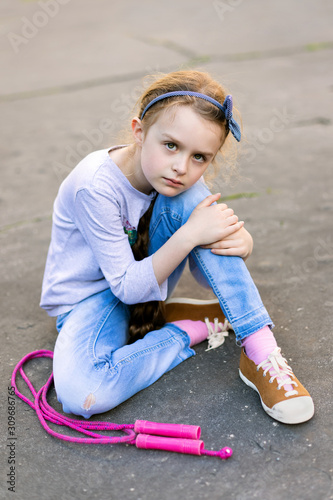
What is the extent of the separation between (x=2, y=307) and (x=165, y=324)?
0.73 meters

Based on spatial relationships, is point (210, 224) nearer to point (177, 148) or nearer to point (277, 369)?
point (177, 148)

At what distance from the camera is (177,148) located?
1844 mm

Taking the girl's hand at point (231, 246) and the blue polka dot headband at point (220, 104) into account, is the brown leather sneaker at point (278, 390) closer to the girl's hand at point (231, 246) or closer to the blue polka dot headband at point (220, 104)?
the girl's hand at point (231, 246)

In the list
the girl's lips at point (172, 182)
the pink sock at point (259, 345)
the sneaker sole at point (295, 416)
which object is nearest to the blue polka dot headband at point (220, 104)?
the girl's lips at point (172, 182)

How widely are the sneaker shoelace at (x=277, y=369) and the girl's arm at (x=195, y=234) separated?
40cm

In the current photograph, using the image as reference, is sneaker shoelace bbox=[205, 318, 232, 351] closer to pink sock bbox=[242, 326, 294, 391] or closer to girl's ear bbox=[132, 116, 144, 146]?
pink sock bbox=[242, 326, 294, 391]

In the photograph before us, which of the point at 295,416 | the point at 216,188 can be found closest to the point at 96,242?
the point at 295,416

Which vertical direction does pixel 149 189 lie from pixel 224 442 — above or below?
above

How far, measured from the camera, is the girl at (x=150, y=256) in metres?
1.82

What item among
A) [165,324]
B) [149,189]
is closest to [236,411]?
[165,324]

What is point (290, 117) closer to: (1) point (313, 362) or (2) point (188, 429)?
(1) point (313, 362)

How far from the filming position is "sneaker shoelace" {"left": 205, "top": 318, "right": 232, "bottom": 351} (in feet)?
7.02

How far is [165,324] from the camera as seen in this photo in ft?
7.16

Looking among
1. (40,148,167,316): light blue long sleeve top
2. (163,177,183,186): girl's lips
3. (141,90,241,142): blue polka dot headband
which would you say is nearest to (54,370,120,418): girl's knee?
(40,148,167,316): light blue long sleeve top
